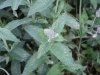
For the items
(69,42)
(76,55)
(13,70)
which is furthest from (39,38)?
(76,55)

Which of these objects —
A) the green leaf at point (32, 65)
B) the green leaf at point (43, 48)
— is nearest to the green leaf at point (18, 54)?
the green leaf at point (32, 65)

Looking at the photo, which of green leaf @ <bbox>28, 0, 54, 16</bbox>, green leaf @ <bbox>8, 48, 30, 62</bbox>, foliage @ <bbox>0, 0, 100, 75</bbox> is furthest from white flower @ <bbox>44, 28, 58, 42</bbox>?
green leaf @ <bbox>8, 48, 30, 62</bbox>

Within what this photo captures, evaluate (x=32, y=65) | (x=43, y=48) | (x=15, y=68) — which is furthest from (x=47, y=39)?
(x=15, y=68)

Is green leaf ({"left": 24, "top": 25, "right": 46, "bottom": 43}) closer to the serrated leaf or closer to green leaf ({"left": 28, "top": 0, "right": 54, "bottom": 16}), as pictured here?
green leaf ({"left": 28, "top": 0, "right": 54, "bottom": 16})

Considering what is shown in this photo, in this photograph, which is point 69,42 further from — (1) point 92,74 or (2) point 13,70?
(2) point 13,70

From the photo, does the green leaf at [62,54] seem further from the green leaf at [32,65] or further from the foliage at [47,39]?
the green leaf at [32,65]

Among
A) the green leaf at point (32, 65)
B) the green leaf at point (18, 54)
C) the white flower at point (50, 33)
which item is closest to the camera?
the white flower at point (50, 33)

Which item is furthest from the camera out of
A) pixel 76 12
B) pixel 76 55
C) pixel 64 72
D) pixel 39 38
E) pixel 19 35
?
pixel 76 12

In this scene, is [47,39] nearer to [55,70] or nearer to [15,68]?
[55,70]
